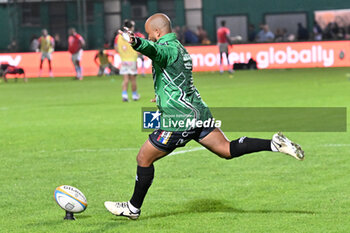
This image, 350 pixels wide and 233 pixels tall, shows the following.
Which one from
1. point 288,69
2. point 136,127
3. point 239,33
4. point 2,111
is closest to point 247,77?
point 288,69

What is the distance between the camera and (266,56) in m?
39.3

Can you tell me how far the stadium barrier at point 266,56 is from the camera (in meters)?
38.6

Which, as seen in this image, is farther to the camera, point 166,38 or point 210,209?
point 210,209

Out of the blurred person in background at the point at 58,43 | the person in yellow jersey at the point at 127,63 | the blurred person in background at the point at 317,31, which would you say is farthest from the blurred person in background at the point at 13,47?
the person in yellow jersey at the point at 127,63

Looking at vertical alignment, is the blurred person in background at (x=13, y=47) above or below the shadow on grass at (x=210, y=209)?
below

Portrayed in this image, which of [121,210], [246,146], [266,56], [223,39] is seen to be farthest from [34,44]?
[246,146]

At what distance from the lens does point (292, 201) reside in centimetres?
868

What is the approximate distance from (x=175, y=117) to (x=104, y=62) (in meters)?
32.0

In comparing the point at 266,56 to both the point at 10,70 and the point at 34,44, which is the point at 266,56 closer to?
the point at 34,44

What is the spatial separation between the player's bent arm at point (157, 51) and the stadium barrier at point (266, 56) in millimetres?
30745

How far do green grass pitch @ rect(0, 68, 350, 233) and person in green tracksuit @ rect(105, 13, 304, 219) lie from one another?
0.66 meters

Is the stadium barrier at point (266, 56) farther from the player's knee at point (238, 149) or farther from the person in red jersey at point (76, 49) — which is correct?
the player's knee at point (238, 149)

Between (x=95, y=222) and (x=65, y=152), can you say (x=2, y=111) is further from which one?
(x=95, y=222)

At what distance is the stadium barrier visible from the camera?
38562 mm
